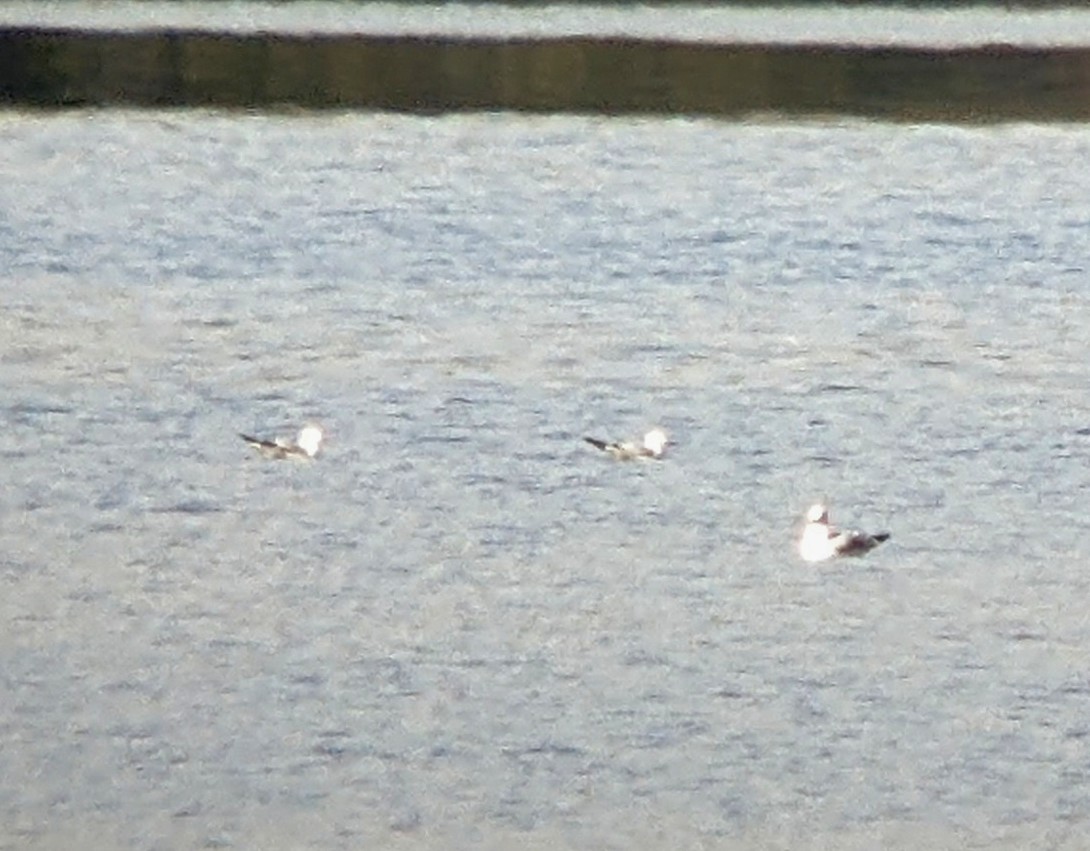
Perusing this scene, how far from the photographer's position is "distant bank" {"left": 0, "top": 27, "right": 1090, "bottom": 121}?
0.38 metres

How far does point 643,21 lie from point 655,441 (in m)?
0.11

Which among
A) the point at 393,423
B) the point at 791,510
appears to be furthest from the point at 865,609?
the point at 393,423

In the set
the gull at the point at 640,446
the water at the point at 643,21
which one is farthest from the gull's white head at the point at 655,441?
the water at the point at 643,21

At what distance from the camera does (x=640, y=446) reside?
1.28 feet

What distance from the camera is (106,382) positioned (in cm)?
39

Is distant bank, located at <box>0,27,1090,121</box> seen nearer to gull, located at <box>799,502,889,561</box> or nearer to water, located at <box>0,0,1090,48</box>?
water, located at <box>0,0,1090,48</box>

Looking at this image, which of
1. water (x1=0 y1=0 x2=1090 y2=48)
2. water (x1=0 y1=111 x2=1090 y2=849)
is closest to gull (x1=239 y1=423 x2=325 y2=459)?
water (x1=0 y1=111 x2=1090 y2=849)

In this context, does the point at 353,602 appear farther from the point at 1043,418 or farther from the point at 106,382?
the point at 1043,418

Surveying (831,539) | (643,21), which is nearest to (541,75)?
(643,21)

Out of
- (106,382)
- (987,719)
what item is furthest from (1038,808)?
(106,382)

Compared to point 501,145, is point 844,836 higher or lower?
lower

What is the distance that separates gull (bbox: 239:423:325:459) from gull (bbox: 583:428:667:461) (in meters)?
0.07

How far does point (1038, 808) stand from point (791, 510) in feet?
0.36

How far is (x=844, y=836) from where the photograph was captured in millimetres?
403
